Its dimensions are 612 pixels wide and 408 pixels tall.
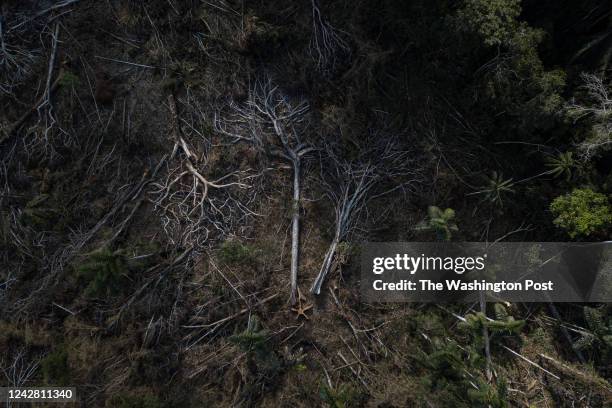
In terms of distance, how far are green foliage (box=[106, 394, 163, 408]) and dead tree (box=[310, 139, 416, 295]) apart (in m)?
3.74

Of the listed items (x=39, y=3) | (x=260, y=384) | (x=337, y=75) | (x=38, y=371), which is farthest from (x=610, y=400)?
(x=39, y=3)

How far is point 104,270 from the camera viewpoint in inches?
258

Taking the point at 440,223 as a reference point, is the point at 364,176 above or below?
above

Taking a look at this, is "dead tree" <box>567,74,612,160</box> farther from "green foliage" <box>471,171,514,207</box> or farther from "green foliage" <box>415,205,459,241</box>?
"green foliage" <box>415,205,459,241</box>

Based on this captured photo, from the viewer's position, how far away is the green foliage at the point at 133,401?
6730 mm

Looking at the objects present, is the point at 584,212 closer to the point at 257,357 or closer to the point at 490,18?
the point at 490,18

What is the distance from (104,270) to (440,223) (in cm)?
521

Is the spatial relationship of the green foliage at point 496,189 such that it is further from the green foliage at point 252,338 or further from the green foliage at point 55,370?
the green foliage at point 55,370

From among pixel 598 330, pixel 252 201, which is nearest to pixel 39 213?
pixel 252 201

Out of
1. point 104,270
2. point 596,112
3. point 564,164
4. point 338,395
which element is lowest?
point 338,395

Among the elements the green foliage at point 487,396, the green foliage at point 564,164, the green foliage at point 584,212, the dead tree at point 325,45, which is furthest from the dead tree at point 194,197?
the green foliage at point 584,212

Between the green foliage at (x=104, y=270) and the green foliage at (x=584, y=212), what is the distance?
6.70 m

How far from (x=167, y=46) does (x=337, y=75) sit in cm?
294

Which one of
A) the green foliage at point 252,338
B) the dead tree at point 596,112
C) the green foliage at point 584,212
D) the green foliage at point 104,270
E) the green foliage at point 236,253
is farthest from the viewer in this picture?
the green foliage at point 236,253
